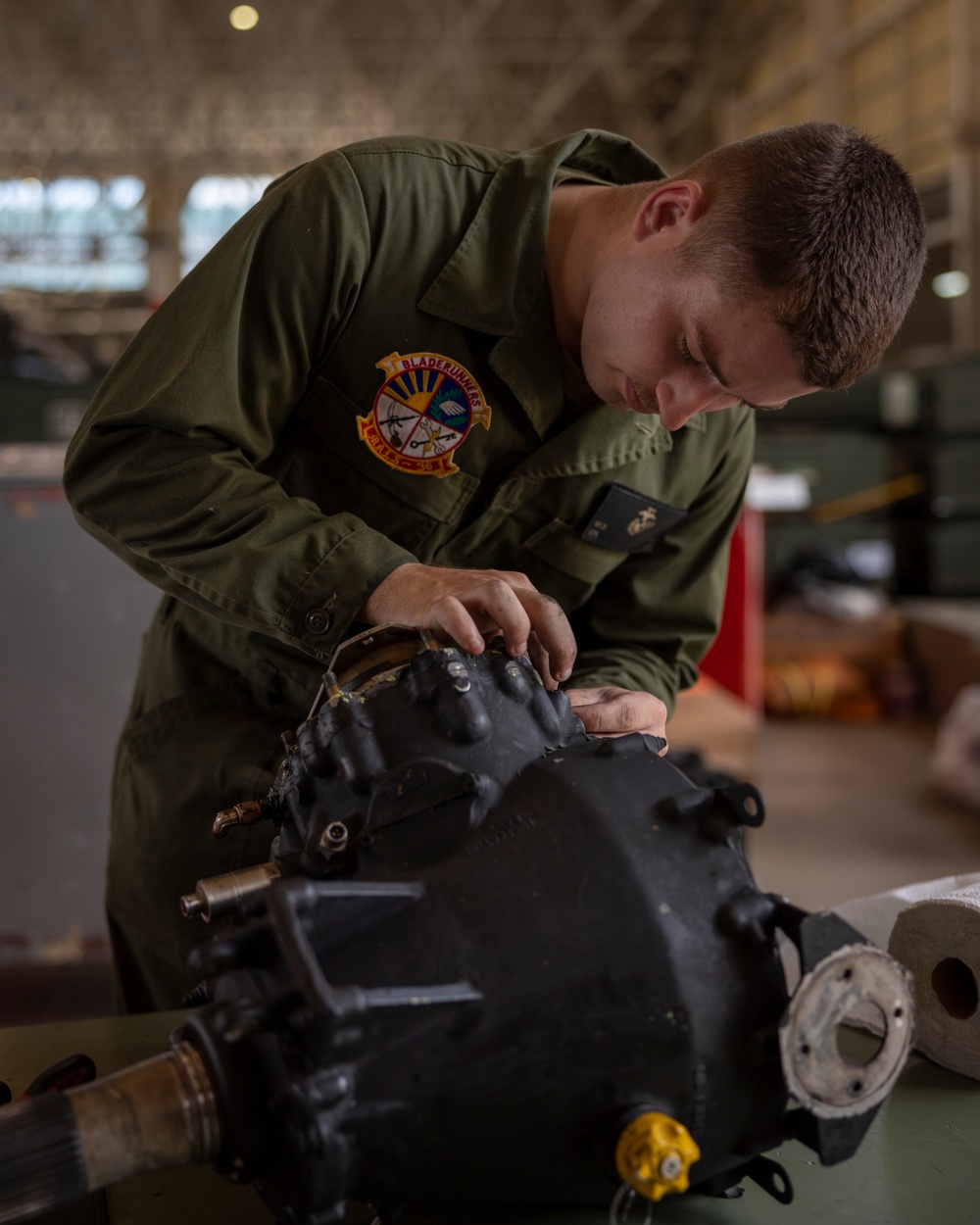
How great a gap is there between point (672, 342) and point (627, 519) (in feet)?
Answer: 0.90

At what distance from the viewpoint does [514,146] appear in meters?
8.93

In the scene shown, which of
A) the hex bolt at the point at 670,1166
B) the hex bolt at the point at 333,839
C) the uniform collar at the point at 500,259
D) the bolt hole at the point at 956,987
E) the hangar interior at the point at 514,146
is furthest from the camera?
the hangar interior at the point at 514,146

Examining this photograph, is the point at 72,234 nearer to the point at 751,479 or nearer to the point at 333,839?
the point at 751,479

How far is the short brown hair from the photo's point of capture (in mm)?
897

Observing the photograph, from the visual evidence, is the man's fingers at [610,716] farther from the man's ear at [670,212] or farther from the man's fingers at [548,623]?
the man's ear at [670,212]

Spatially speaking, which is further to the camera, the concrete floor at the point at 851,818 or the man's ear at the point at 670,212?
the concrete floor at the point at 851,818

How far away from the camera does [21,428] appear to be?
4383 millimetres

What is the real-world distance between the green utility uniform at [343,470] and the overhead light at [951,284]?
19.6ft

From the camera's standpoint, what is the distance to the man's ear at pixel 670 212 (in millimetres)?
989

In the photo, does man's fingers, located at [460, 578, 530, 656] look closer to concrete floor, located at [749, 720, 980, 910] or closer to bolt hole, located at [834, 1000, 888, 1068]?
bolt hole, located at [834, 1000, 888, 1068]

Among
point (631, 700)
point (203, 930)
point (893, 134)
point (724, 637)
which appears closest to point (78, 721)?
point (203, 930)

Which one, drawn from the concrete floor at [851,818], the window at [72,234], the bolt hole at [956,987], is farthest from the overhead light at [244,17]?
the bolt hole at [956,987]

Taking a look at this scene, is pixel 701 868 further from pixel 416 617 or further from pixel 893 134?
pixel 893 134

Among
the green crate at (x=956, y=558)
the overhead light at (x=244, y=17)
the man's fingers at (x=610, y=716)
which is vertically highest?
the overhead light at (x=244, y=17)
